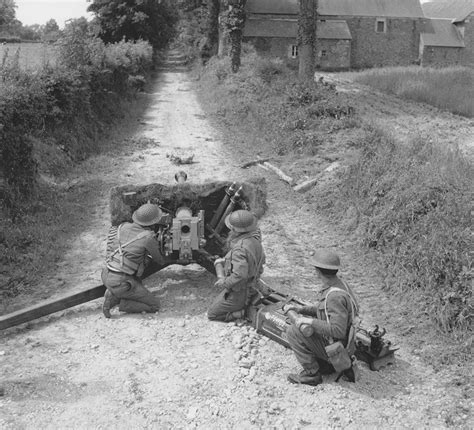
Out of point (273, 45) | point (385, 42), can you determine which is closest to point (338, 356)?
point (273, 45)

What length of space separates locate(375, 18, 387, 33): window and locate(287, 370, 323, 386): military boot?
52528 millimetres

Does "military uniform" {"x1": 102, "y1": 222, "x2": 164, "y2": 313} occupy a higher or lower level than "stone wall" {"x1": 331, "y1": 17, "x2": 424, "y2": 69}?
lower

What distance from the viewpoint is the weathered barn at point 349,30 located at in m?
49.5

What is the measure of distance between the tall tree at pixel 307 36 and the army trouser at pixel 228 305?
1758 centimetres

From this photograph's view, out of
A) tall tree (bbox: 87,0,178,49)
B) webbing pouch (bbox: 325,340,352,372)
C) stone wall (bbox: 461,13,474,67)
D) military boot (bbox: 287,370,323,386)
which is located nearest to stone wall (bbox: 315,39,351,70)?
stone wall (bbox: 461,13,474,67)

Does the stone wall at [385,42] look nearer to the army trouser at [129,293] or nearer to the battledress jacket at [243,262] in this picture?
the battledress jacket at [243,262]

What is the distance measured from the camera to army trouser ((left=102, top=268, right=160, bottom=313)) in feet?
22.4

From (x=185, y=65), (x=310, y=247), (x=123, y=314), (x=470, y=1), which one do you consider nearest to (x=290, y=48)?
(x=185, y=65)

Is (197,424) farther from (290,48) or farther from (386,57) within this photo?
(386,57)

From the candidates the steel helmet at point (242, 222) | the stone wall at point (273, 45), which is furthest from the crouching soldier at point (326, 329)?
the stone wall at point (273, 45)

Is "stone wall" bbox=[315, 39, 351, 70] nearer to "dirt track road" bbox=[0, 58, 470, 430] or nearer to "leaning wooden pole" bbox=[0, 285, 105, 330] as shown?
"dirt track road" bbox=[0, 58, 470, 430]

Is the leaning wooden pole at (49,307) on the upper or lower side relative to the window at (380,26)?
lower

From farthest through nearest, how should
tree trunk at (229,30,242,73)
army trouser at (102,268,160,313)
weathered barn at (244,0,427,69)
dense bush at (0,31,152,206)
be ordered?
weathered barn at (244,0,427,69), tree trunk at (229,30,242,73), dense bush at (0,31,152,206), army trouser at (102,268,160,313)

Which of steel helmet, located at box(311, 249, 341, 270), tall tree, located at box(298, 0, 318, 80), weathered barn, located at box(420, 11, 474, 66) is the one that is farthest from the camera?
weathered barn, located at box(420, 11, 474, 66)
